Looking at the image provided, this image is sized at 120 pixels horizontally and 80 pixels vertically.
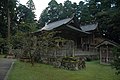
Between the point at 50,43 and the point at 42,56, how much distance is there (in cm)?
292

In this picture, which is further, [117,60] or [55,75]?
[55,75]

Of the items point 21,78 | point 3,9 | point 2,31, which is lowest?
point 21,78

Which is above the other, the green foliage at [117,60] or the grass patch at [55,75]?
the green foliage at [117,60]

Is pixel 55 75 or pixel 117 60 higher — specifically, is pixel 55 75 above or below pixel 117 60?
below

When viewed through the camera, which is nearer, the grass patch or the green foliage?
the green foliage

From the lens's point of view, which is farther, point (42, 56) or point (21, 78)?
point (42, 56)

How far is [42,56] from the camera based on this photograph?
2452 cm

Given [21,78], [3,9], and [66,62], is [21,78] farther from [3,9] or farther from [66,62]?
[3,9]

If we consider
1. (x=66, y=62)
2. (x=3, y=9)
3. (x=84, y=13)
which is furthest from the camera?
(x=84, y=13)

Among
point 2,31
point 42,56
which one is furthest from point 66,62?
point 2,31

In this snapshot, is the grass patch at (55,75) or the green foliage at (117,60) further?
the grass patch at (55,75)

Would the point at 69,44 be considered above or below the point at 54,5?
below

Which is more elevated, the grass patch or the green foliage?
the green foliage

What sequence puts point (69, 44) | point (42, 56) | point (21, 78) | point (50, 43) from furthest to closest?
1. point (69, 44)
2. point (42, 56)
3. point (50, 43)
4. point (21, 78)
